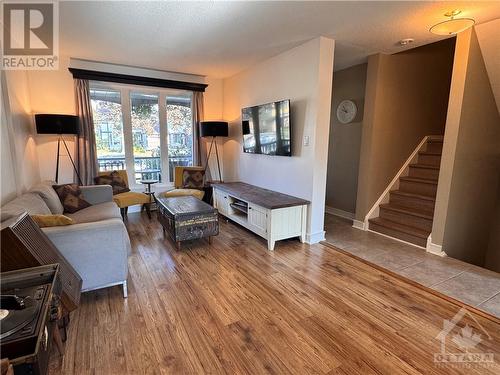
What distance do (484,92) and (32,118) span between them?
5.94 meters

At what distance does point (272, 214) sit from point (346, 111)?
95.9 inches

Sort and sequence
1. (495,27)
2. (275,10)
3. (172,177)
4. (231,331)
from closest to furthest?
(231,331), (275,10), (495,27), (172,177)

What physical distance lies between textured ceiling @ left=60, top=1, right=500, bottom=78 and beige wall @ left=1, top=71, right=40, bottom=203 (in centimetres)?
78

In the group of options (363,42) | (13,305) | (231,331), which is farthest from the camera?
(363,42)

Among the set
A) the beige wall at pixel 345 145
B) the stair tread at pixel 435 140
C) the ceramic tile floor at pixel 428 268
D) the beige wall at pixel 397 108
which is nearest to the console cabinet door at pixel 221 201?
the ceramic tile floor at pixel 428 268

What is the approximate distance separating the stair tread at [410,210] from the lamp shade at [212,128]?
3.03 m

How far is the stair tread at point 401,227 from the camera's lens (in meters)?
3.48

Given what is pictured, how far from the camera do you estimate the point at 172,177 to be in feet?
17.3

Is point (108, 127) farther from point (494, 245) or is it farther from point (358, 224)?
point (494, 245)

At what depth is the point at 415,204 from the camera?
388cm

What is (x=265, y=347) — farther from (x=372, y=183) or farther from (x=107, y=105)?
(x=107, y=105)

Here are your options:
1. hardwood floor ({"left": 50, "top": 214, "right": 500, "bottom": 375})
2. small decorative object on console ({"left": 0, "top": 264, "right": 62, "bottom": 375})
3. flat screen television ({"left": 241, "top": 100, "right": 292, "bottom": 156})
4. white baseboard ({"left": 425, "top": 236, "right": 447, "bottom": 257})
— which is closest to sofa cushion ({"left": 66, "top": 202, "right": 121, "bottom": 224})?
hardwood floor ({"left": 50, "top": 214, "right": 500, "bottom": 375})

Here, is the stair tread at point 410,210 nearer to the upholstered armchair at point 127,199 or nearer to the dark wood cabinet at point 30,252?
the upholstered armchair at point 127,199

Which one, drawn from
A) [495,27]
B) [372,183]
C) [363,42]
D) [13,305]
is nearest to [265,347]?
[13,305]
